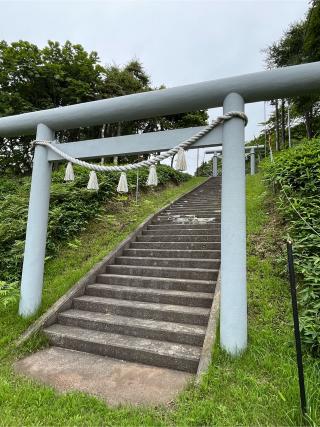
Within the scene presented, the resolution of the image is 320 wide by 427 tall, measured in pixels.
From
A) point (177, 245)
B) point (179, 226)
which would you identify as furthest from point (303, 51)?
point (177, 245)

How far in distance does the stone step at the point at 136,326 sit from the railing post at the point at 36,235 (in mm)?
480

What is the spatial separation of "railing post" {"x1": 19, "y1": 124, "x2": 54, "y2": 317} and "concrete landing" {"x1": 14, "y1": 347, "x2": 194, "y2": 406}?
2.63ft

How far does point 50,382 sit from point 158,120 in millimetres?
14243

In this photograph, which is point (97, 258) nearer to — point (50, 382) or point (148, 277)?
point (148, 277)

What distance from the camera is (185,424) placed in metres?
2.00

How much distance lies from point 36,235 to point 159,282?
6.12ft

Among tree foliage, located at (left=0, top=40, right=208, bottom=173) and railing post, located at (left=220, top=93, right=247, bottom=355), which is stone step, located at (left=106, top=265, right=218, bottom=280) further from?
tree foliage, located at (left=0, top=40, right=208, bottom=173)

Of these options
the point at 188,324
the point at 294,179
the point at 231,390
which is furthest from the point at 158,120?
the point at 231,390

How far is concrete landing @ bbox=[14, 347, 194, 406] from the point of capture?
240 centimetres

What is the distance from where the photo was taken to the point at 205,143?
10.4ft

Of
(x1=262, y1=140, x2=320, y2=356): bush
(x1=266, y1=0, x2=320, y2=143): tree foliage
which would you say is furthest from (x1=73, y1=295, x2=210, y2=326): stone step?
(x1=266, y1=0, x2=320, y2=143): tree foliage

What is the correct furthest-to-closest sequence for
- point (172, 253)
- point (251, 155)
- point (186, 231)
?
point (251, 155), point (186, 231), point (172, 253)

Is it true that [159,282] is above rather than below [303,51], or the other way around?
below

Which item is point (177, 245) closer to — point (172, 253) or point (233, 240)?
point (172, 253)
